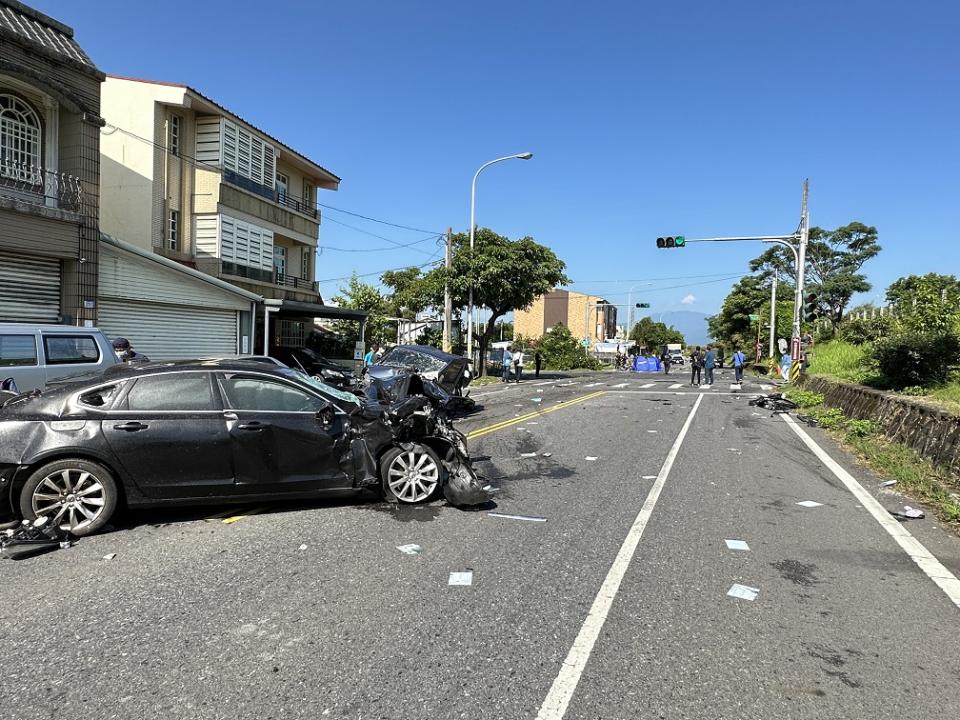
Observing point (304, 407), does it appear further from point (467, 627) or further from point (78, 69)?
point (78, 69)

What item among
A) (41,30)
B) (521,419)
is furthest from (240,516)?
(41,30)

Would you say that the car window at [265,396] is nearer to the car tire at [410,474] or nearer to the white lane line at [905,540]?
the car tire at [410,474]

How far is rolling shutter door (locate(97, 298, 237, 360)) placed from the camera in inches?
651

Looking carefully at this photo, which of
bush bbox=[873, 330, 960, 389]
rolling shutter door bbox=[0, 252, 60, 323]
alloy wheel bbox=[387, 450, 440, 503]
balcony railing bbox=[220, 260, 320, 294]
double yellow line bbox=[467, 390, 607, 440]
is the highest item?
balcony railing bbox=[220, 260, 320, 294]

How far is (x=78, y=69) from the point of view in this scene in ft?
48.7

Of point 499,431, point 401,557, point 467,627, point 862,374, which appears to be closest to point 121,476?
point 401,557

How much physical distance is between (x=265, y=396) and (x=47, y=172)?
12325 mm

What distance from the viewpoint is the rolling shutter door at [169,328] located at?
1653 cm

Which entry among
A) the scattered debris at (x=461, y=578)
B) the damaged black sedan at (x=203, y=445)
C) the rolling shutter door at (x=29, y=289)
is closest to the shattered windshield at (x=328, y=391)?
the damaged black sedan at (x=203, y=445)

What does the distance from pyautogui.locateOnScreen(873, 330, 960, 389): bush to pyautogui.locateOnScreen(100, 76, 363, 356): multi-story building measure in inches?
686

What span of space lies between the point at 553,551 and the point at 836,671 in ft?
7.20

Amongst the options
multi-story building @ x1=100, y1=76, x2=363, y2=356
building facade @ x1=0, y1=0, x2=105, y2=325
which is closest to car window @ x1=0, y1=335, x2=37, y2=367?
building facade @ x1=0, y1=0, x2=105, y2=325

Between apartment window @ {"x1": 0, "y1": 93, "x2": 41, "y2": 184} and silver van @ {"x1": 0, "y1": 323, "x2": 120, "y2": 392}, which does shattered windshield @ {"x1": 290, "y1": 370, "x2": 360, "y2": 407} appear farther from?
apartment window @ {"x1": 0, "y1": 93, "x2": 41, "y2": 184}

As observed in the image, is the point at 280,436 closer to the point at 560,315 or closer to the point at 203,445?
the point at 203,445
